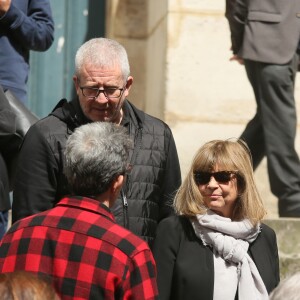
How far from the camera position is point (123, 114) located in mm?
7230

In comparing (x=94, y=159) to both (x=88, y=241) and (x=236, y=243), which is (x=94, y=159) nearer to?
(x=88, y=241)

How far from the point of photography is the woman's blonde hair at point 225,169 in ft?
23.1

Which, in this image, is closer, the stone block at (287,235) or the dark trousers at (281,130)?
the stone block at (287,235)

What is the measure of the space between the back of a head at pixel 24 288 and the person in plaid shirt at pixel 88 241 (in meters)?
0.86

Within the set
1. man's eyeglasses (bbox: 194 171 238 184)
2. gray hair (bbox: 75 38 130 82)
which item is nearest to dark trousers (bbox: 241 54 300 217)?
man's eyeglasses (bbox: 194 171 238 184)

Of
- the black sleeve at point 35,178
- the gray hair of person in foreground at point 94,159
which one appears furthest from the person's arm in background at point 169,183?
the gray hair of person in foreground at point 94,159

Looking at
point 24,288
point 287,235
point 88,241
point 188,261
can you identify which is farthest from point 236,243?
point 24,288

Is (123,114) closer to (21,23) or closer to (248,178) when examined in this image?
(248,178)

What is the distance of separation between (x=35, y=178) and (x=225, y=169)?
823 millimetres

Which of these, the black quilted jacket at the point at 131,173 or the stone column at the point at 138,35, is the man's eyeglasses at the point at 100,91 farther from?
the stone column at the point at 138,35

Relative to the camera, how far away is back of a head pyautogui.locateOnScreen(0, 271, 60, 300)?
197 inches

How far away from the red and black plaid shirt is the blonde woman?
83cm

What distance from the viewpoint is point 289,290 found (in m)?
5.39

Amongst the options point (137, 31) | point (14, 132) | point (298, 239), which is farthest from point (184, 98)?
point (14, 132)
